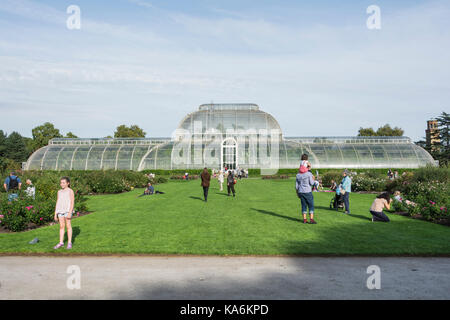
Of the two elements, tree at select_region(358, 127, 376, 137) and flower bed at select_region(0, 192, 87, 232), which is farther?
tree at select_region(358, 127, 376, 137)

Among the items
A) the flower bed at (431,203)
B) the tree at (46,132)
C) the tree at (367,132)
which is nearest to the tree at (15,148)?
the tree at (46,132)

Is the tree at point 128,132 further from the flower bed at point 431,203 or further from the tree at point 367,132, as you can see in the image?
the flower bed at point 431,203

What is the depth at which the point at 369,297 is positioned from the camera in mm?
5641

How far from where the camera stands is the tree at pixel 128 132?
8334cm

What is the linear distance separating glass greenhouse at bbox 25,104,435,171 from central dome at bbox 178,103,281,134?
0.16 m

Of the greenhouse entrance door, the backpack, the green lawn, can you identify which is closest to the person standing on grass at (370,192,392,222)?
the green lawn

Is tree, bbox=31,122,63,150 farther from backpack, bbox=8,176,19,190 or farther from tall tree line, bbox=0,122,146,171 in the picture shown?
backpack, bbox=8,176,19,190

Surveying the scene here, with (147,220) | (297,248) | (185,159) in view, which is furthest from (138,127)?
(297,248)

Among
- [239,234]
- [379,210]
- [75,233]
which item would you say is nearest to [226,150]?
[379,210]

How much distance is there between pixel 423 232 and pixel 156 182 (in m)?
31.2

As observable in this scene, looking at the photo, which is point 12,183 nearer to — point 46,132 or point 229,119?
point 229,119

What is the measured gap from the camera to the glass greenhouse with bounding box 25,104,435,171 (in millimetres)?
53656

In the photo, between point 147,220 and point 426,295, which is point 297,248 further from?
point 147,220

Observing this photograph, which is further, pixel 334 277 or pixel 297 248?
pixel 297 248
